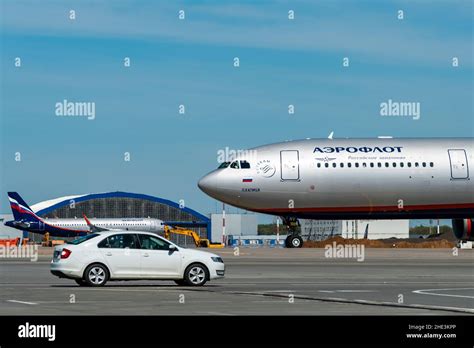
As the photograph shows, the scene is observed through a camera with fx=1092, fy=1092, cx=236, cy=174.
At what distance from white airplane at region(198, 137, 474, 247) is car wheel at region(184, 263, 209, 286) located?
90.0 feet

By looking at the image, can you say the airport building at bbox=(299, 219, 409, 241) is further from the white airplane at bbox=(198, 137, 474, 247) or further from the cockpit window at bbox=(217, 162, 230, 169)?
the cockpit window at bbox=(217, 162, 230, 169)

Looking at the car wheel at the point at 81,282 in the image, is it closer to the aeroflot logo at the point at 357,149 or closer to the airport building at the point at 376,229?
the aeroflot logo at the point at 357,149

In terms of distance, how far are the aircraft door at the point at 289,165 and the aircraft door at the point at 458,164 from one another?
324 inches

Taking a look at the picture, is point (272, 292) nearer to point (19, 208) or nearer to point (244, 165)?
point (244, 165)

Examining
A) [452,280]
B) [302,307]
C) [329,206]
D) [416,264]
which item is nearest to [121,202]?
[329,206]

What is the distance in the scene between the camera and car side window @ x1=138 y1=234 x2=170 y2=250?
2902cm

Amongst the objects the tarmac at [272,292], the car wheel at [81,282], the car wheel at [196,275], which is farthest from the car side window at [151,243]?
the car wheel at [81,282]

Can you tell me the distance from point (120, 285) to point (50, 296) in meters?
4.82

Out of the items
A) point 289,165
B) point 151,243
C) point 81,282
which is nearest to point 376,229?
point 289,165

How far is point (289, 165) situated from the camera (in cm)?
5647

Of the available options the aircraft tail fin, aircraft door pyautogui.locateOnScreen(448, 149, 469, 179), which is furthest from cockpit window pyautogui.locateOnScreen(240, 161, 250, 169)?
the aircraft tail fin

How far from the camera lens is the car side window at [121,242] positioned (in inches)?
1134

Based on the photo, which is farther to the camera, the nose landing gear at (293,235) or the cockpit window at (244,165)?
the nose landing gear at (293,235)
